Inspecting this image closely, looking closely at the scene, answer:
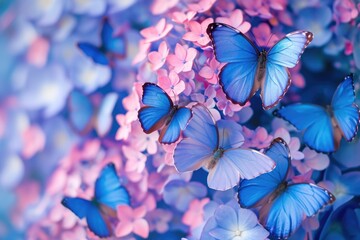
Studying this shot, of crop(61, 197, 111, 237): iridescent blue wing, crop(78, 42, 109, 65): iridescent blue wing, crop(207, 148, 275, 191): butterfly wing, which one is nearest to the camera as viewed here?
crop(207, 148, 275, 191): butterfly wing

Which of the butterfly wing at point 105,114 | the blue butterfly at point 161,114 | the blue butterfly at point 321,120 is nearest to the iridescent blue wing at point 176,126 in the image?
the blue butterfly at point 161,114

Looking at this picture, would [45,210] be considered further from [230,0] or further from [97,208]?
[230,0]

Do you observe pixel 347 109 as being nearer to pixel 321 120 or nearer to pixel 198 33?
pixel 321 120

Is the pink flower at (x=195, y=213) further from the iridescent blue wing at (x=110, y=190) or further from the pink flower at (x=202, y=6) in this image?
the pink flower at (x=202, y=6)

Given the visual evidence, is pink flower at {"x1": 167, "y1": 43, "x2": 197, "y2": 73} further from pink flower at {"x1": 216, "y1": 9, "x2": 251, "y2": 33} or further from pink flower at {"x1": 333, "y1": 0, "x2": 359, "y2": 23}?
pink flower at {"x1": 333, "y1": 0, "x2": 359, "y2": 23}

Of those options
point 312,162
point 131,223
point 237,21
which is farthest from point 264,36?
point 131,223

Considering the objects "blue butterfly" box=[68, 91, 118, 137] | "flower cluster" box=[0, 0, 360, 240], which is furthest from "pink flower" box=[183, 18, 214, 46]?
"blue butterfly" box=[68, 91, 118, 137]
